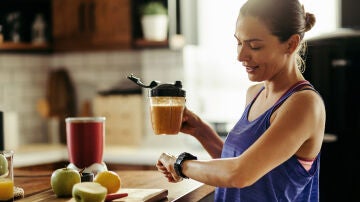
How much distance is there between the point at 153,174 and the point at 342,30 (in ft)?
5.77

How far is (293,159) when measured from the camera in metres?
1.67

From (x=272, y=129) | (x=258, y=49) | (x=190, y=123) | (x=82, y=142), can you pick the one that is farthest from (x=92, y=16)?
(x=272, y=129)

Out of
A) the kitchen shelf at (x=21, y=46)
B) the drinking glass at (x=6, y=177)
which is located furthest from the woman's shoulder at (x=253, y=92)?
the kitchen shelf at (x=21, y=46)

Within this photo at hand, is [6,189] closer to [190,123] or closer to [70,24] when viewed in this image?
[190,123]

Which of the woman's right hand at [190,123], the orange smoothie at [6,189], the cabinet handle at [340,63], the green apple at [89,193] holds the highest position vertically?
the cabinet handle at [340,63]

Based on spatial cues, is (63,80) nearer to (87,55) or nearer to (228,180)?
(87,55)

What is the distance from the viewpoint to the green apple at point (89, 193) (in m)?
1.60

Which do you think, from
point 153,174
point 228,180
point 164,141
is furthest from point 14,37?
point 228,180

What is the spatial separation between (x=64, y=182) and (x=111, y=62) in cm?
298

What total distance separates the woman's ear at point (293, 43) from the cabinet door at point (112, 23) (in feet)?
8.95

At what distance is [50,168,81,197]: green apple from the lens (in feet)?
6.02

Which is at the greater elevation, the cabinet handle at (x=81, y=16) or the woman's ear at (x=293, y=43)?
the cabinet handle at (x=81, y=16)

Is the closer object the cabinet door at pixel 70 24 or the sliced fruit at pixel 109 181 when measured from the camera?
the sliced fruit at pixel 109 181

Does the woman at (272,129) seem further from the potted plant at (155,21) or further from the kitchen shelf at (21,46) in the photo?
the kitchen shelf at (21,46)
